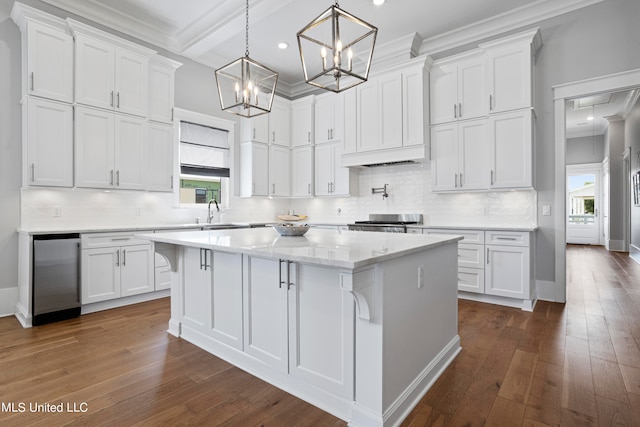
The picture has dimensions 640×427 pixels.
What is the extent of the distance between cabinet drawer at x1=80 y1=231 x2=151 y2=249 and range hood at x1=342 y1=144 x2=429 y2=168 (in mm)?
3152

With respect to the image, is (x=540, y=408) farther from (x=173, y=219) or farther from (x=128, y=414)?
(x=173, y=219)

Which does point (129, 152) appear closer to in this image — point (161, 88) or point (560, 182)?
point (161, 88)

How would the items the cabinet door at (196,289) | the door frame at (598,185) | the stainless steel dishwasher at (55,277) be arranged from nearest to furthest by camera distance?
1. the cabinet door at (196,289)
2. the stainless steel dishwasher at (55,277)
3. the door frame at (598,185)

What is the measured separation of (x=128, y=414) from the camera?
6.00 feet

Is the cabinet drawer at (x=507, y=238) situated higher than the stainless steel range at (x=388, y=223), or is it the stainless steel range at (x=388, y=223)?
the stainless steel range at (x=388, y=223)

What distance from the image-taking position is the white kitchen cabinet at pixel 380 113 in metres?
4.75

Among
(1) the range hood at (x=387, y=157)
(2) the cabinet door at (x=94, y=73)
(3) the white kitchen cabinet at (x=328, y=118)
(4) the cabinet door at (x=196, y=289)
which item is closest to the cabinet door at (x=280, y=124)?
(3) the white kitchen cabinet at (x=328, y=118)

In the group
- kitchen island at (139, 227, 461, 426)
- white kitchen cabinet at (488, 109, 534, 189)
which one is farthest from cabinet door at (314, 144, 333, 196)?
kitchen island at (139, 227, 461, 426)

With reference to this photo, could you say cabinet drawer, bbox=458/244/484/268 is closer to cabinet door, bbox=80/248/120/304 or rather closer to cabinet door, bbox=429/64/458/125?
cabinet door, bbox=429/64/458/125

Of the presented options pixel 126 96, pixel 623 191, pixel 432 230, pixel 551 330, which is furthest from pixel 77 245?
pixel 623 191

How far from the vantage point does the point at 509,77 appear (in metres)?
3.94

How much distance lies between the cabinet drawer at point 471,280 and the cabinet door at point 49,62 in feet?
16.2

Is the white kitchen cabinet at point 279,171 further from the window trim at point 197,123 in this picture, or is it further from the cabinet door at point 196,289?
the cabinet door at point 196,289

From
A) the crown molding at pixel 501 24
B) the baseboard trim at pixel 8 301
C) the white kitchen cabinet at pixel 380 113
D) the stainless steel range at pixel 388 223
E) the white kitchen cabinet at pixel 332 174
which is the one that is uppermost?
the crown molding at pixel 501 24
